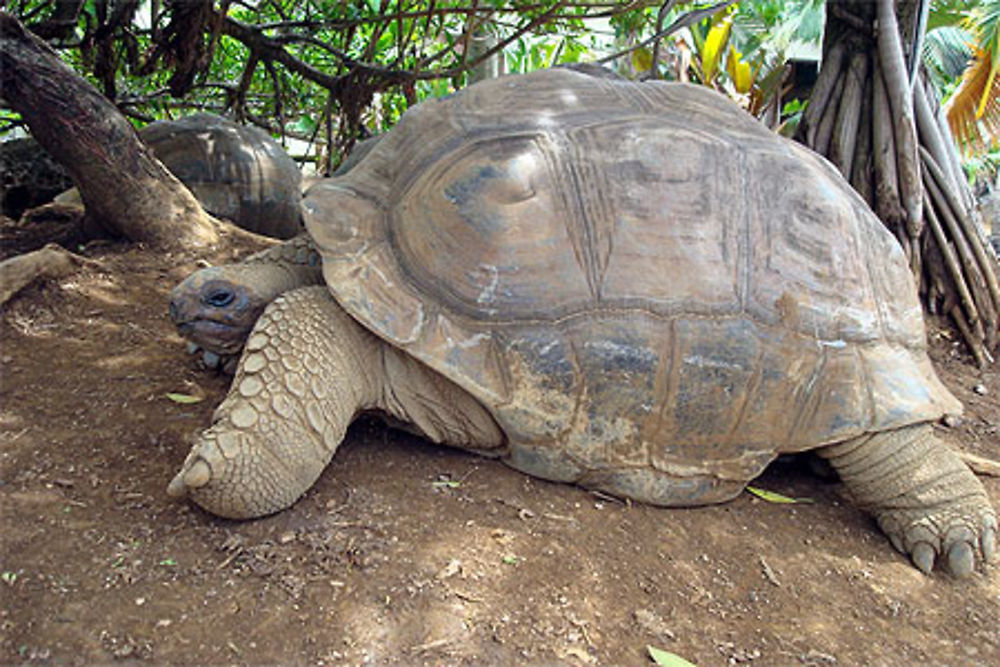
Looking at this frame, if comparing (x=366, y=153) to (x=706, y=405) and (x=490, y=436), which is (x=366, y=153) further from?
(x=706, y=405)

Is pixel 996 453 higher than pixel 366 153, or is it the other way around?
pixel 366 153

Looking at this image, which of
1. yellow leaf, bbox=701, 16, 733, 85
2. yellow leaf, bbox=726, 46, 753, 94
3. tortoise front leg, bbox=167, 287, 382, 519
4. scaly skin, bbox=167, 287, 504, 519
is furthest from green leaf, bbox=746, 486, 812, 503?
yellow leaf, bbox=726, 46, 753, 94

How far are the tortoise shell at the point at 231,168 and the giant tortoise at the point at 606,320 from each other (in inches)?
128

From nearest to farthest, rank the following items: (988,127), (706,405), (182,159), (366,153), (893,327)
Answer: (706,405), (893,327), (366,153), (182,159), (988,127)

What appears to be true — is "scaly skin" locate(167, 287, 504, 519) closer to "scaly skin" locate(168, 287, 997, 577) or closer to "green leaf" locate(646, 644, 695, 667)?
"scaly skin" locate(168, 287, 997, 577)

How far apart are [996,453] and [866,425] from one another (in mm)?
1230

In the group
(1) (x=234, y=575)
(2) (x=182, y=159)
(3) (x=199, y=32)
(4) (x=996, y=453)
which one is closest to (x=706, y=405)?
(1) (x=234, y=575)

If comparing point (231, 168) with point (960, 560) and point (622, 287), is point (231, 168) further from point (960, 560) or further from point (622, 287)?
point (960, 560)

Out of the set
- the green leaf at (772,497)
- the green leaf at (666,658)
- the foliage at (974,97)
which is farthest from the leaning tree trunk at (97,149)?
the foliage at (974,97)

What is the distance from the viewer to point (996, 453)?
130 inches

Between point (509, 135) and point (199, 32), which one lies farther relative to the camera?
point (199, 32)

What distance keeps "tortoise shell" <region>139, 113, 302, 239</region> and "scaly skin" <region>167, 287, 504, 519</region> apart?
3.35 metres

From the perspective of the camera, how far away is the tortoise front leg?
6.61ft

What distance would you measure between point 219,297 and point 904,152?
3.81 metres
